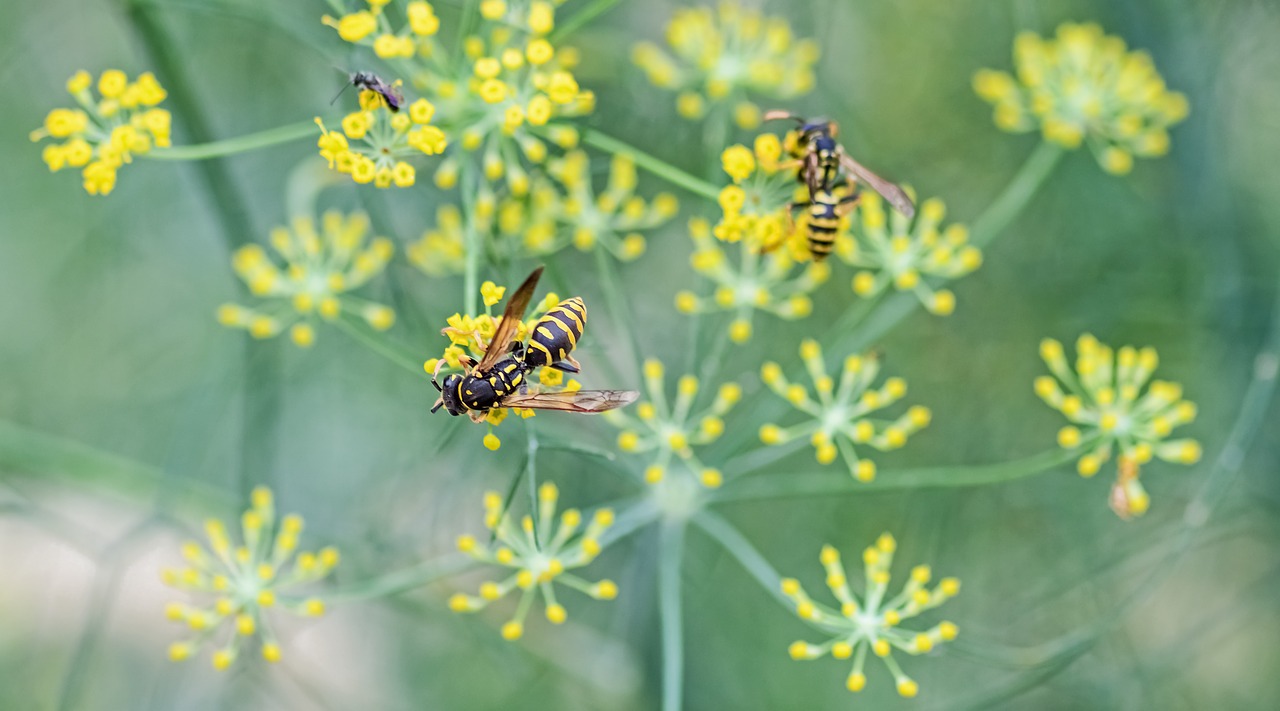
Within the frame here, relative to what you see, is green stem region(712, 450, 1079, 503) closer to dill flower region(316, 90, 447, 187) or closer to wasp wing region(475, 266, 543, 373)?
wasp wing region(475, 266, 543, 373)

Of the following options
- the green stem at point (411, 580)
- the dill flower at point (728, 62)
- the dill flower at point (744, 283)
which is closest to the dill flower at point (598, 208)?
the dill flower at point (744, 283)

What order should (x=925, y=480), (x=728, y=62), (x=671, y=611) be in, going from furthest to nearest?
(x=728, y=62)
(x=671, y=611)
(x=925, y=480)

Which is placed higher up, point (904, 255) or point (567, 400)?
point (904, 255)

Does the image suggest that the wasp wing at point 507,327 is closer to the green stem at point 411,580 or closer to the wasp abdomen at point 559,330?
the wasp abdomen at point 559,330

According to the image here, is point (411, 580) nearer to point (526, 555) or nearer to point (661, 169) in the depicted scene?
point (526, 555)

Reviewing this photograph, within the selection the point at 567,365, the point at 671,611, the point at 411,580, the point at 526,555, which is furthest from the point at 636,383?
the point at 567,365

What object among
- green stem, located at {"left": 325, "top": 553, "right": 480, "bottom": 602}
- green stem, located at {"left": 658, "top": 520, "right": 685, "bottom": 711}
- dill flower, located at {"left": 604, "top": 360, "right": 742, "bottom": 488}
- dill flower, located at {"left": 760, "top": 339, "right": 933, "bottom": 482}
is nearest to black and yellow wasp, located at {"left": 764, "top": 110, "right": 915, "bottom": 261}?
dill flower, located at {"left": 760, "top": 339, "right": 933, "bottom": 482}

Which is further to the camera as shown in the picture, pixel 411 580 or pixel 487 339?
pixel 411 580
